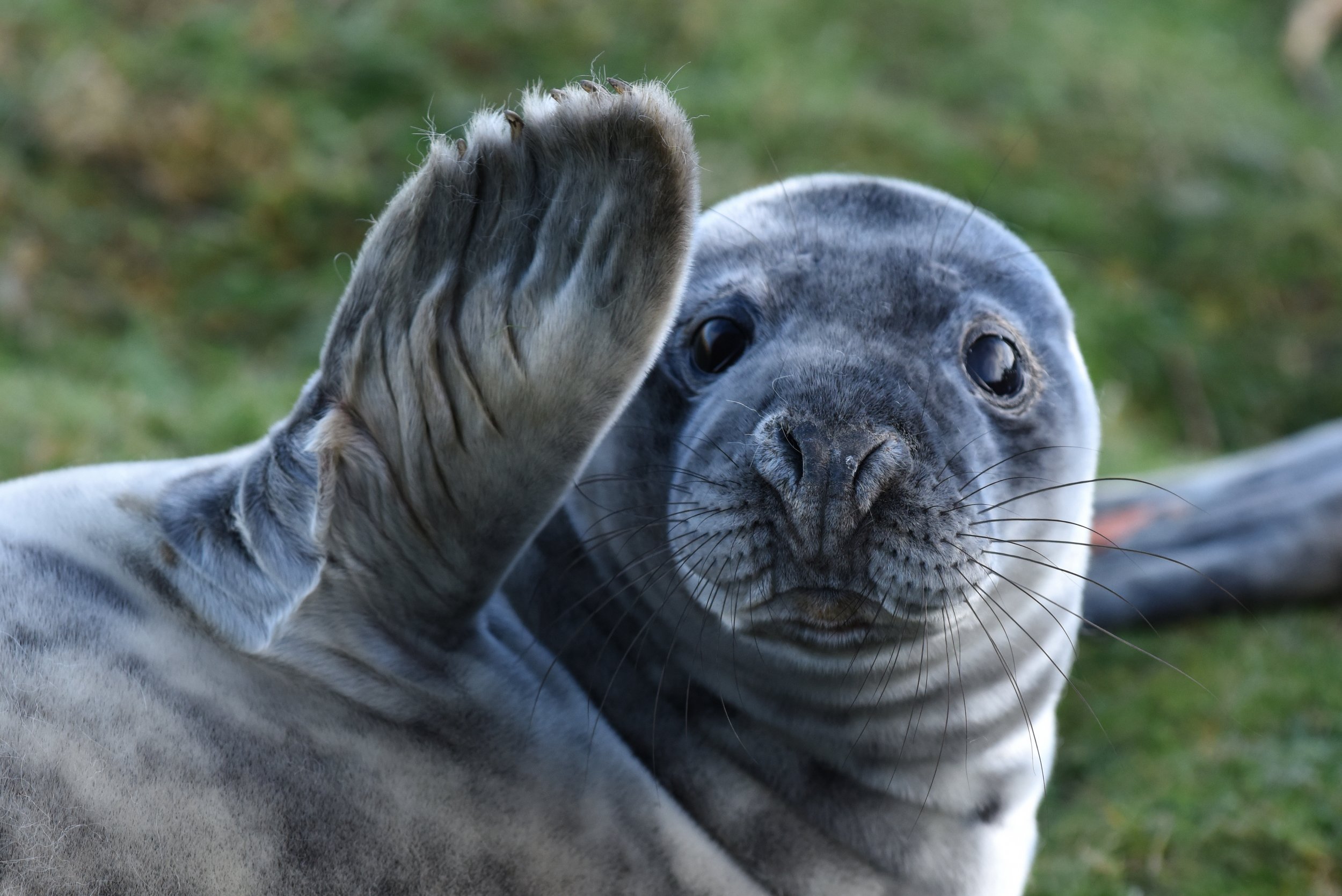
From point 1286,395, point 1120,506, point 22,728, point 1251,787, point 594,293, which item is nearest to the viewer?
point 22,728

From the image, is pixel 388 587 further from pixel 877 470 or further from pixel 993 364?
pixel 993 364

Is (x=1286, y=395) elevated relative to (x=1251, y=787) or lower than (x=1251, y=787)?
elevated

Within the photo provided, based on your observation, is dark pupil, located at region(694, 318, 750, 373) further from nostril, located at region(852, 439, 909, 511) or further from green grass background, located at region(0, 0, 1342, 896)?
green grass background, located at region(0, 0, 1342, 896)

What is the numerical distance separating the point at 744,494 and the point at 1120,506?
2.96m

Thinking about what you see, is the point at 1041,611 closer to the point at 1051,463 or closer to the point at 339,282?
the point at 1051,463

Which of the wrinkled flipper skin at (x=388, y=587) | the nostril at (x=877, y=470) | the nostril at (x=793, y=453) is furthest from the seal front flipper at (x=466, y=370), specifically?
the nostril at (x=877, y=470)

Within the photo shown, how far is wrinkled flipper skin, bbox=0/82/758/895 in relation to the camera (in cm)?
168

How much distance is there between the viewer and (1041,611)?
2238 mm

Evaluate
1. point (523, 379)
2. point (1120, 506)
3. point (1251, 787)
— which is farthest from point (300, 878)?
point (1120, 506)

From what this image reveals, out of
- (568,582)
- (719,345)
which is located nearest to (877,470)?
(719,345)

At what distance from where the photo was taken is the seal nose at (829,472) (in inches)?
68.8

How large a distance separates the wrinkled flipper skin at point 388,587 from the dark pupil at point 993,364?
0.65m

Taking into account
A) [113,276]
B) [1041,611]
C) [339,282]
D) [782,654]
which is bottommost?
[113,276]

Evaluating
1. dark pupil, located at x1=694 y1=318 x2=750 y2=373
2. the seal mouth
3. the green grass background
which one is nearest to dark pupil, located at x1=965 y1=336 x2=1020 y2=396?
dark pupil, located at x1=694 y1=318 x2=750 y2=373
